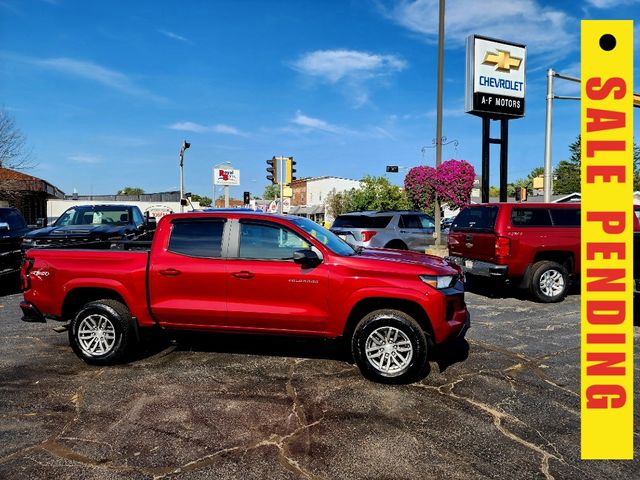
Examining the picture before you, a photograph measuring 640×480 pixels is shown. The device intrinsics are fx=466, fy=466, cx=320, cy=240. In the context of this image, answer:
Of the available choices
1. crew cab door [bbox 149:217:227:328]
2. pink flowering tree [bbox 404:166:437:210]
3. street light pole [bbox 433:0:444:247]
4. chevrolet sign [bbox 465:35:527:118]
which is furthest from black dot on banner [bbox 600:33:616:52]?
pink flowering tree [bbox 404:166:437:210]

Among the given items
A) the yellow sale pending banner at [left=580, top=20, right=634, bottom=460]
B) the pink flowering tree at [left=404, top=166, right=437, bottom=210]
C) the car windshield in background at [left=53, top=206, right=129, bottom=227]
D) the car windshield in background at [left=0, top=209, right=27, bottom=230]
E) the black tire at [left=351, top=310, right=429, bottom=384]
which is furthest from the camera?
the pink flowering tree at [left=404, top=166, right=437, bottom=210]

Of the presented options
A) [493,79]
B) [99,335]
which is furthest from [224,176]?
[99,335]

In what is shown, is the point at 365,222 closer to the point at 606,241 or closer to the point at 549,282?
the point at 549,282

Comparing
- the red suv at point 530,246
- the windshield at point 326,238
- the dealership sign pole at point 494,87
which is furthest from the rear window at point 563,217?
the dealership sign pole at point 494,87

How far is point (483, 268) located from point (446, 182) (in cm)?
1114

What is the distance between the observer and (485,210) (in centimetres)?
941

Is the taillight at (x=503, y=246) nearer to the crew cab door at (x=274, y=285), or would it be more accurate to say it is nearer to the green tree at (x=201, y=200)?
the crew cab door at (x=274, y=285)

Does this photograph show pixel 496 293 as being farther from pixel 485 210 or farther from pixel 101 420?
pixel 101 420

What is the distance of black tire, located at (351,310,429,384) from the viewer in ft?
15.6

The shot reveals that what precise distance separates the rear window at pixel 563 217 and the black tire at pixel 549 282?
81 centimetres

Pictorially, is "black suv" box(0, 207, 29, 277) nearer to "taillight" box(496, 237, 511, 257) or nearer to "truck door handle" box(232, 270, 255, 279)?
"truck door handle" box(232, 270, 255, 279)

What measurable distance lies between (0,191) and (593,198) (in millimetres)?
30882

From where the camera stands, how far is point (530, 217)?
29.8 ft

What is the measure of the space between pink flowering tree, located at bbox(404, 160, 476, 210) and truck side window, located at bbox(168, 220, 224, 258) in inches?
619
